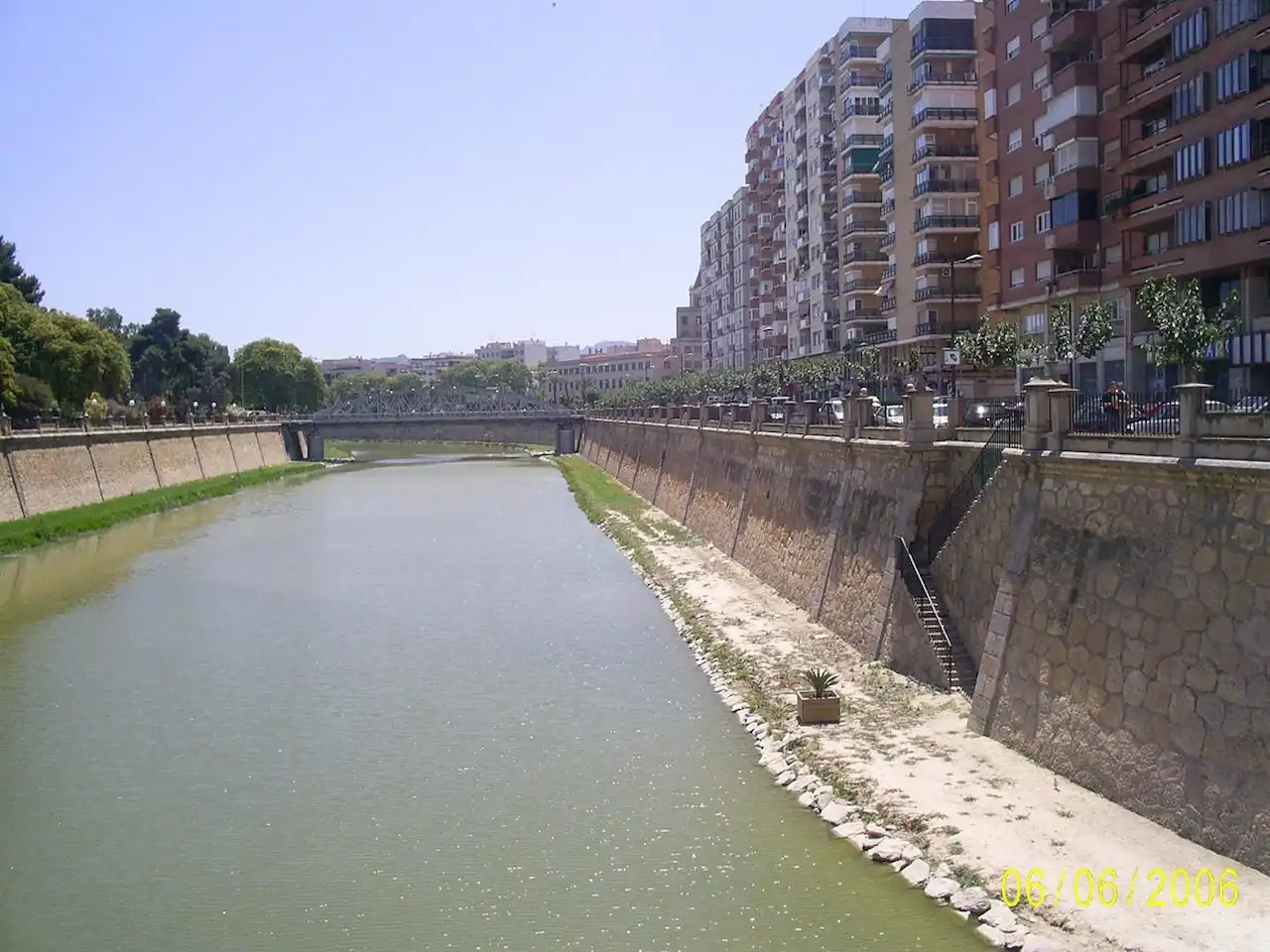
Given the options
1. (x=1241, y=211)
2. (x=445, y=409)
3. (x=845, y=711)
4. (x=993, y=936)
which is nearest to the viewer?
(x=993, y=936)

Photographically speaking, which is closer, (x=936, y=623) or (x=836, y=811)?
(x=836, y=811)

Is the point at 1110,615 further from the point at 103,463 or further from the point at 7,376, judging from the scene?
the point at 103,463

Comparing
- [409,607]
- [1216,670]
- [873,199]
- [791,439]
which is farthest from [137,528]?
[1216,670]

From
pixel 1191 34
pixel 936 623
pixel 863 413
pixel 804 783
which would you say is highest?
pixel 1191 34

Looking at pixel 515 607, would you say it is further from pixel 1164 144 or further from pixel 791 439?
pixel 1164 144

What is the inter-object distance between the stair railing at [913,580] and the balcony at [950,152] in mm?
38386

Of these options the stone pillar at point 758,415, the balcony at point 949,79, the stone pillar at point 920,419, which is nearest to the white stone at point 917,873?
the stone pillar at point 920,419

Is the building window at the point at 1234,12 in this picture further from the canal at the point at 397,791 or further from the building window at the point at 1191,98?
the canal at the point at 397,791

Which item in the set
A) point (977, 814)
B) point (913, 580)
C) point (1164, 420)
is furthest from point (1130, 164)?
point (977, 814)

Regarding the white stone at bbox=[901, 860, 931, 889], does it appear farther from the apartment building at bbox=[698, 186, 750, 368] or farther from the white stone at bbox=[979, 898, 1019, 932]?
the apartment building at bbox=[698, 186, 750, 368]

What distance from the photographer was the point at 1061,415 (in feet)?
56.6

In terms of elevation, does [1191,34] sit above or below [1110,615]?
above

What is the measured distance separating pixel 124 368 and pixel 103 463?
19.3 meters
